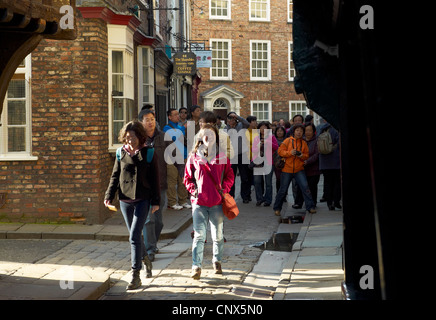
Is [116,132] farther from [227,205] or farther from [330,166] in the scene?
[227,205]

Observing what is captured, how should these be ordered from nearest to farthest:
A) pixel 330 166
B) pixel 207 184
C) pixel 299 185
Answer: pixel 207 184 → pixel 299 185 → pixel 330 166

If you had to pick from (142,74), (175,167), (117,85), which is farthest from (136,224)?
(142,74)

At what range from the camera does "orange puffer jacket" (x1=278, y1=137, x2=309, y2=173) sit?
1297 cm

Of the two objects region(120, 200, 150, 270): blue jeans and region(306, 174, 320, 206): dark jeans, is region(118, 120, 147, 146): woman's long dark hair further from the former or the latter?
region(306, 174, 320, 206): dark jeans

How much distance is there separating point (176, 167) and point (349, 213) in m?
9.14

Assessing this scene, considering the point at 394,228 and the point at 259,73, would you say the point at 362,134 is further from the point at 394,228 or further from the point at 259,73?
the point at 259,73

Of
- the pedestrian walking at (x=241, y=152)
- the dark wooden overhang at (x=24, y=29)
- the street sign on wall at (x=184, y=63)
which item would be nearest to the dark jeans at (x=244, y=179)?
the pedestrian walking at (x=241, y=152)

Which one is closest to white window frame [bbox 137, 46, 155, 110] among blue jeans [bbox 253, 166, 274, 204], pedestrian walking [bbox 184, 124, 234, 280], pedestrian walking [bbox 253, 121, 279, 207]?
pedestrian walking [bbox 253, 121, 279, 207]

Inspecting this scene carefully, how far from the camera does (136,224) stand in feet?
23.0

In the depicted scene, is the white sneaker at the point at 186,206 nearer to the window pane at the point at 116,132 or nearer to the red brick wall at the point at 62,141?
the window pane at the point at 116,132

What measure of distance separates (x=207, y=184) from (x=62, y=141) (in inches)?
186

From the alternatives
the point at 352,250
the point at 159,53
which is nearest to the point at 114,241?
the point at 352,250

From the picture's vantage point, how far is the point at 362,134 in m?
4.02

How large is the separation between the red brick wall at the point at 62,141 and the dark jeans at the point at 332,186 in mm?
4754
